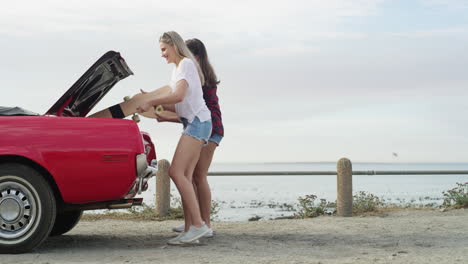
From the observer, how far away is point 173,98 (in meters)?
6.55

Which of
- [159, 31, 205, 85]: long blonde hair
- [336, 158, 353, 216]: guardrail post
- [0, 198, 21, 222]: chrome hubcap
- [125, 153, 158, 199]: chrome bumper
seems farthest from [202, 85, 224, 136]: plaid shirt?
[336, 158, 353, 216]: guardrail post

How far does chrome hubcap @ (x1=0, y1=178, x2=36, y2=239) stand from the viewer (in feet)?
20.9

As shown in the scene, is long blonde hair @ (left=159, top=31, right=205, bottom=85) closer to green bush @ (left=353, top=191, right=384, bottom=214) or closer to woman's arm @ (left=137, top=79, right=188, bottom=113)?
woman's arm @ (left=137, top=79, right=188, bottom=113)

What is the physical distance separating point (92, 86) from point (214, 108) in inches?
52.0

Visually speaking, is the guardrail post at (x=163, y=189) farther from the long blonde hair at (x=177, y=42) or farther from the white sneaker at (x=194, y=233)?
the long blonde hair at (x=177, y=42)

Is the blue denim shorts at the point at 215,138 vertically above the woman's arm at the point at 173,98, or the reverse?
the woman's arm at the point at 173,98

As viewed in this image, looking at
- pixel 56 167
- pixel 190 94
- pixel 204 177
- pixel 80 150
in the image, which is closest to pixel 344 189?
pixel 204 177

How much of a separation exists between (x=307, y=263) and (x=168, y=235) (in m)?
2.68

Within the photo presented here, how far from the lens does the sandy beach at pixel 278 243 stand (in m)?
6.39

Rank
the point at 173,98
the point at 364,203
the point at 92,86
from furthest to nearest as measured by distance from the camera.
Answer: the point at 364,203 < the point at 92,86 < the point at 173,98

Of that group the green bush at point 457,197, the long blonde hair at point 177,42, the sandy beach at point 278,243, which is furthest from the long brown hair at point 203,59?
the green bush at point 457,197

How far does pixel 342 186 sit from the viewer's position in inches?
434

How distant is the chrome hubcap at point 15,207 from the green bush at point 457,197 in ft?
25.6

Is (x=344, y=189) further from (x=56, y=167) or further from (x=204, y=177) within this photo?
(x=56, y=167)
